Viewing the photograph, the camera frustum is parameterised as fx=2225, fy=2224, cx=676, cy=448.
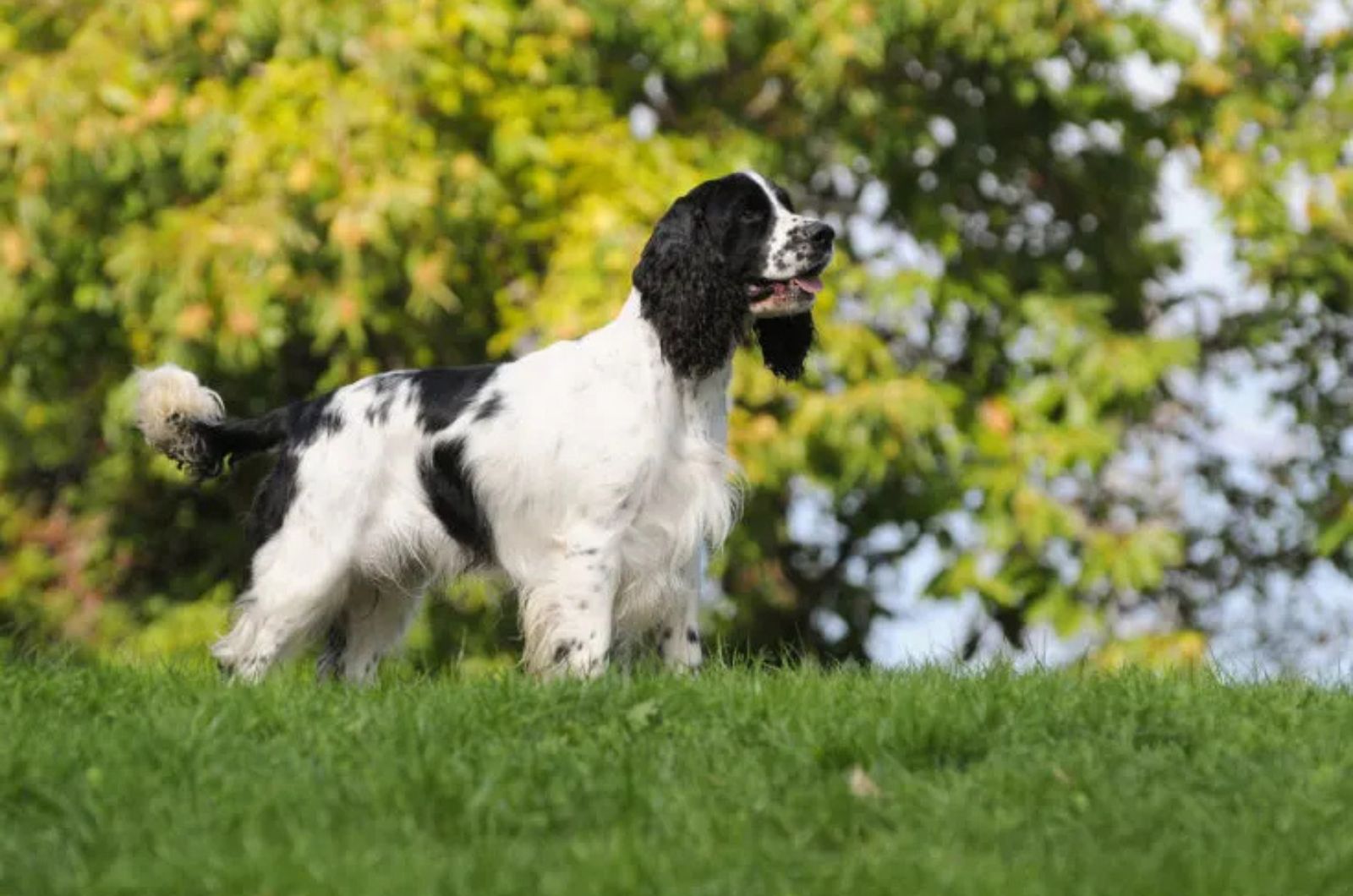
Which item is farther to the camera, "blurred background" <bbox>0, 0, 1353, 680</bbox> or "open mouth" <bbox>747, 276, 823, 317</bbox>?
"blurred background" <bbox>0, 0, 1353, 680</bbox>

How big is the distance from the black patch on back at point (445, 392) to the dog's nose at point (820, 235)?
127 cm

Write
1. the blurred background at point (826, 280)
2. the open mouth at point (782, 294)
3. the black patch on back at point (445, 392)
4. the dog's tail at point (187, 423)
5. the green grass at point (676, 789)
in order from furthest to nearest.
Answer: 1. the blurred background at point (826, 280)
2. the dog's tail at point (187, 423)
3. the black patch on back at point (445, 392)
4. the open mouth at point (782, 294)
5. the green grass at point (676, 789)

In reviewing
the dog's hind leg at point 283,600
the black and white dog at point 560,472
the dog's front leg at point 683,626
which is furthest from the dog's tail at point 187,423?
the dog's front leg at point 683,626

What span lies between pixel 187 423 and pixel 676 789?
148 inches

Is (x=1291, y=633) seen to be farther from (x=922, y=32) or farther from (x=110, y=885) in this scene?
(x=110, y=885)

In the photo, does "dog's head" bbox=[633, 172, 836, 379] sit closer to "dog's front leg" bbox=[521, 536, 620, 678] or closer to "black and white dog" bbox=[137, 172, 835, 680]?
"black and white dog" bbox=[137, 172, 835, 680]

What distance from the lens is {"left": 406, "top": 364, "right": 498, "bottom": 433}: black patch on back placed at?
7988mm

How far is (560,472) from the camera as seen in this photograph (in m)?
7.64

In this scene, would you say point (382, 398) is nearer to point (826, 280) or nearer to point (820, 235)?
point (820, 235)

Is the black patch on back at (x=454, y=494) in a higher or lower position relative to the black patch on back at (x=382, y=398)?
lower

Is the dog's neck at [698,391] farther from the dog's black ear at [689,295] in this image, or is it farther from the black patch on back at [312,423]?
the black patch on back at [312,423]

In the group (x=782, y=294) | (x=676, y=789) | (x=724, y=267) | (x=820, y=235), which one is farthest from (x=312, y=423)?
(x=676, y=789)

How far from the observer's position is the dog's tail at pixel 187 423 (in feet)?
28.0

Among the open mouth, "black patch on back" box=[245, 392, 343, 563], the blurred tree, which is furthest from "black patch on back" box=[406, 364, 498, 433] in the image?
the blurred tree
